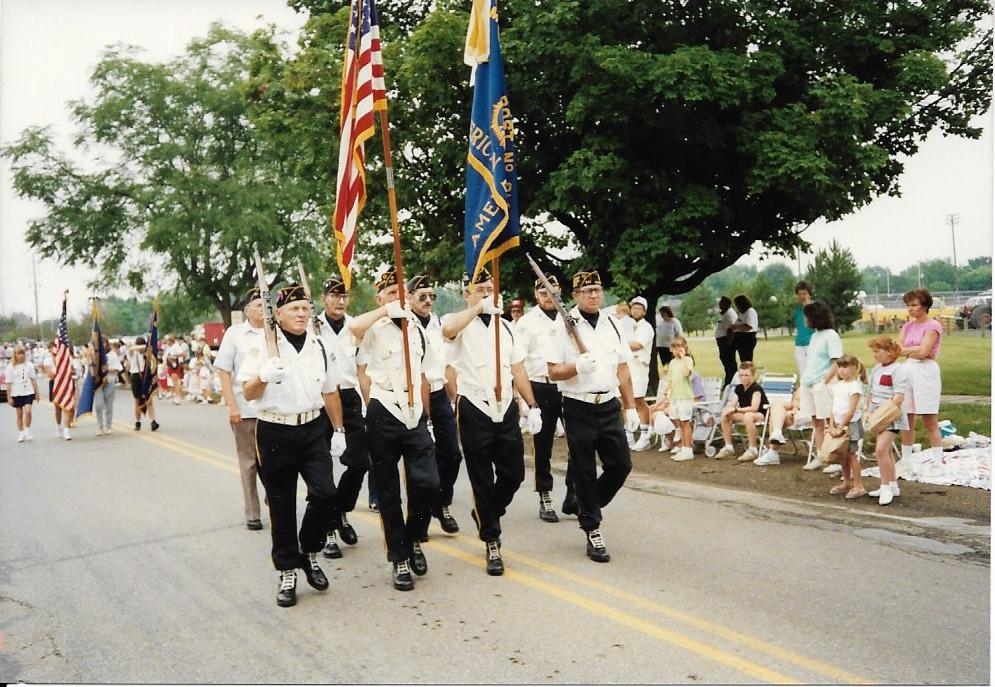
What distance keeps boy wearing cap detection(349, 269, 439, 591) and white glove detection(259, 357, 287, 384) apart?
65cm

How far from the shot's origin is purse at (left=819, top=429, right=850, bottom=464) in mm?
7920

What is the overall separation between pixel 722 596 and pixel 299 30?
1539cm

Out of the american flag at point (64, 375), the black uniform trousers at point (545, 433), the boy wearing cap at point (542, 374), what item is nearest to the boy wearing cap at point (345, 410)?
the boy wearing cap at point (542, 374)

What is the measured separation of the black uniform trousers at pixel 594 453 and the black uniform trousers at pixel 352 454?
1612 mm

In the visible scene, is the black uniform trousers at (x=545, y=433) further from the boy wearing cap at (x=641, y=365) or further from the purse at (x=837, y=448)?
the boy wearing cap at (x=641, y=365)

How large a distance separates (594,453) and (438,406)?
125 centimetres

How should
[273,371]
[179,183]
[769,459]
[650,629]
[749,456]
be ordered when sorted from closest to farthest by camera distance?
[650,629] < [273,371] < [769,459] < [749,456] < [179,183]

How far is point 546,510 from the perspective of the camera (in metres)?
7.59

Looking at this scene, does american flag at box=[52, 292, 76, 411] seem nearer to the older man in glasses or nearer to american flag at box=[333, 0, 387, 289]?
the older man in glasses

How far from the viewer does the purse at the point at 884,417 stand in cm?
780

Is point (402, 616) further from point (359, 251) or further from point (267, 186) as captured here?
point (267, 186)

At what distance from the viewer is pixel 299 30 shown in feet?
57.3

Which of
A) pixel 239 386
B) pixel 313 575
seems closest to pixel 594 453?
pixel 313 575

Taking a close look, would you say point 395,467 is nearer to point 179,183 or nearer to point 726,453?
point 726,453
